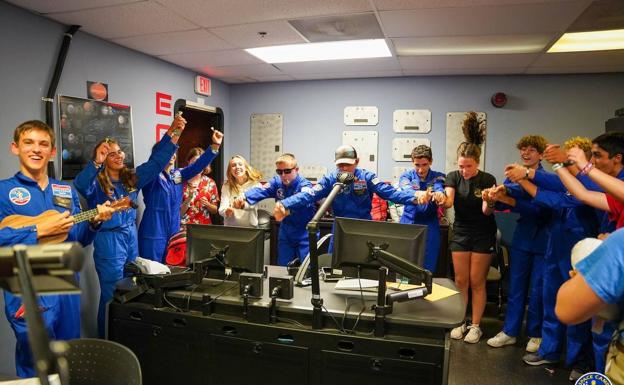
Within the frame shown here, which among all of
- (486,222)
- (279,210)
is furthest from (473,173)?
(279,210)

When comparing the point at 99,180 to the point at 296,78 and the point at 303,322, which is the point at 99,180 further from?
the point at 296,78

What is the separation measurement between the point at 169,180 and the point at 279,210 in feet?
4.21

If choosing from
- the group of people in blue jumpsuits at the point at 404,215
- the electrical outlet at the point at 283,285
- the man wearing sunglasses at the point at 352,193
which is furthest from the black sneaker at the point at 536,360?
the electrical outlet at the point at 283,285

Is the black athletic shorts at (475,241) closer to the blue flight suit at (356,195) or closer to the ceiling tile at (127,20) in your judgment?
the blue flight suit at (356,195)

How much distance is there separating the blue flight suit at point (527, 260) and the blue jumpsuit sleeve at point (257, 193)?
78.6 inches

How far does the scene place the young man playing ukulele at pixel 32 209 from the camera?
208 centimetres

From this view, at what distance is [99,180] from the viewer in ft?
9.91

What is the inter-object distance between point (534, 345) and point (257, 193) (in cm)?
267

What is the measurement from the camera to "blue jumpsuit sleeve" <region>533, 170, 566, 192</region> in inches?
115

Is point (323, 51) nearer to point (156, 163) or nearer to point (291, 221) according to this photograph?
point (291, 221)

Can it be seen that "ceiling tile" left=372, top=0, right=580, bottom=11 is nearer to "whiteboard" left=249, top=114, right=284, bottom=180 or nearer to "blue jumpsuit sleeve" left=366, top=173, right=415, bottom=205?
"blue jumpsuit sleeve" left=366, top=173, right=415, bottom=205

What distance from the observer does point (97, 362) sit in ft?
4.92

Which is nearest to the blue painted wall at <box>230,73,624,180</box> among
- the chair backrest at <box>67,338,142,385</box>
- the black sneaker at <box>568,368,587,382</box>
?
the black sneaker at <box>568,368,587,382</box>

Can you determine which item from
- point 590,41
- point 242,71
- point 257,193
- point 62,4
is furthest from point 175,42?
point 590,41
